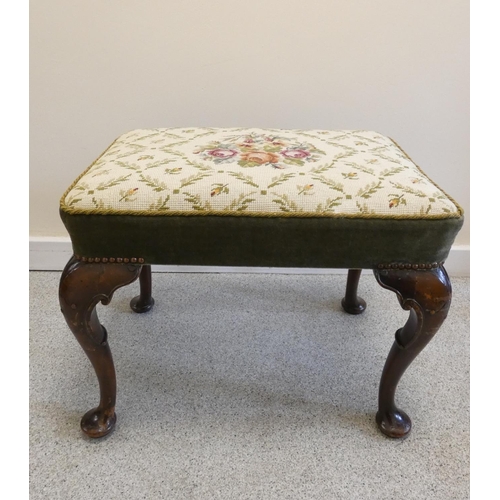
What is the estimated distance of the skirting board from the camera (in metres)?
1.28

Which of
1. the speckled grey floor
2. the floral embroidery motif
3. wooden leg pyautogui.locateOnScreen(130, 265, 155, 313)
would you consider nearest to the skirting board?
the speckled grey floor

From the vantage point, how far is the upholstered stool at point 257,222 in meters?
0.63

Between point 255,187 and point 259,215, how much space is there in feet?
0.14

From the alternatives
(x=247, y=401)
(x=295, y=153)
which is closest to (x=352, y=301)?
(x=247, y=401)

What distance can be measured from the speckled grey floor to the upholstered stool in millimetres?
189

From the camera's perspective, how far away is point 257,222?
2.08ft

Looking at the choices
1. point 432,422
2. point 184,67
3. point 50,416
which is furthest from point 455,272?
point 50,416

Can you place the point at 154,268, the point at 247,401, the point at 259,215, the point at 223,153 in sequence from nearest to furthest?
the point at 259,215 → the point at 223,153 → the point at 247,401 → the point at 154,268

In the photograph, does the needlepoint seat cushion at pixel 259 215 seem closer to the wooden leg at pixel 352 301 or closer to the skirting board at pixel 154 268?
the wooden leg at pixel 352 301

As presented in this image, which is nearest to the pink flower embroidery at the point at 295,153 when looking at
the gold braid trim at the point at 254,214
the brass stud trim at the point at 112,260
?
the gold braid trim at the point at 254,214

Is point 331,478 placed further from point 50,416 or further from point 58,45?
point 58,45

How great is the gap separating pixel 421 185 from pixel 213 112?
0.64 meters

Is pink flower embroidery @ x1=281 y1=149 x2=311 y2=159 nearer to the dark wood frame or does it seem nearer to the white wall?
the dark wood frame

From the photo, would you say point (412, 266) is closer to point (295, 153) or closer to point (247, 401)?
point (295, 153)
